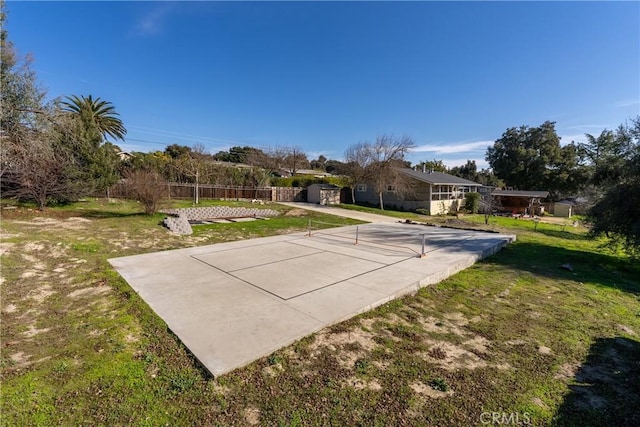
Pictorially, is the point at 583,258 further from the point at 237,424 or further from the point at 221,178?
the point at 221,178

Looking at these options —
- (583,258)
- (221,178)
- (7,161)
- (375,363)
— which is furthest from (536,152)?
(7,161)

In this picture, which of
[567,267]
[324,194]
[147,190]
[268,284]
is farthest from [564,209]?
[147,190]

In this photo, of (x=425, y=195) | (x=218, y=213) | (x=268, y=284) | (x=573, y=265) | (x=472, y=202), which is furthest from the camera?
(x=472, y=202)

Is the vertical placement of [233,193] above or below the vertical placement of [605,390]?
above

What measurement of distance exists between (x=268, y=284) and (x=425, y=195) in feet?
71.1

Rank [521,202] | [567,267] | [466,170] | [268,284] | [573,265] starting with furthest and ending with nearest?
1. [466,170]
2. [521,202]
3. [573,265]
4. [567,267]
5. [268,284]

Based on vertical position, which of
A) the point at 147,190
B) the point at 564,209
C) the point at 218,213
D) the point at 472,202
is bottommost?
the point at 218,213

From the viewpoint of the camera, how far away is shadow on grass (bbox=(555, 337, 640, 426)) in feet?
8.22

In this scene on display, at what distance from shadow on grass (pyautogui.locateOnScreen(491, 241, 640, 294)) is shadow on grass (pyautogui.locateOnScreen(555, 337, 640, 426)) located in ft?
13.7

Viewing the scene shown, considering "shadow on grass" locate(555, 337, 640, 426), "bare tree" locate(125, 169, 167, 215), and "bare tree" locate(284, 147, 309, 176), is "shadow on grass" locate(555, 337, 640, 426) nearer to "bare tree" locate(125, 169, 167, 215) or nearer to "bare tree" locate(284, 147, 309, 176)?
"bare tree" locate(125, 169, 167, 215)

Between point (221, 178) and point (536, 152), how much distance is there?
44106 mm

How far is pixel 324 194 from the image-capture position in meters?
27.7

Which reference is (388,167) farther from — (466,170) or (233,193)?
(466,170)

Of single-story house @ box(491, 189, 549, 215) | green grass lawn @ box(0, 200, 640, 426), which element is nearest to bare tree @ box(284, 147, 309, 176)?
A: single-story house @ box(491, 189, 549, 215)
